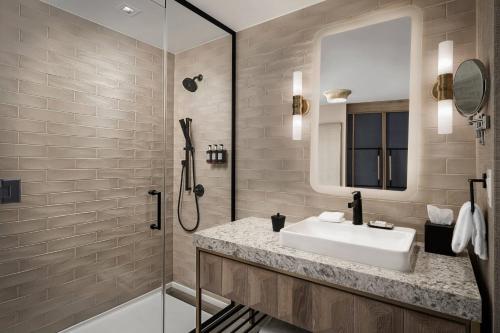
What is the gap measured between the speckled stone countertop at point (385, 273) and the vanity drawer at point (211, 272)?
0.26ft

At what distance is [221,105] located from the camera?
2.34 m

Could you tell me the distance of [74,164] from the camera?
1472 millimetres

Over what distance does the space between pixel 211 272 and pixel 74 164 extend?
3.33ft

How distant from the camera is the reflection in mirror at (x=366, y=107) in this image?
5.56ft

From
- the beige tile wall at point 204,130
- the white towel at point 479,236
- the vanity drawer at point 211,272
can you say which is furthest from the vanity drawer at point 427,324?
the beige tile wall at point 204,130

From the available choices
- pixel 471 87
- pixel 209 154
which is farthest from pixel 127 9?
pixel 471 87

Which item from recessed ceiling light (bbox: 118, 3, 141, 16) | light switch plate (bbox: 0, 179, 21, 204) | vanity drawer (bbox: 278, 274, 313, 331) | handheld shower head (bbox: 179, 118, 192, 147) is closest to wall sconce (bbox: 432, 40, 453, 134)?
vanity drawer (bbox: 278, 274, 313, 331)

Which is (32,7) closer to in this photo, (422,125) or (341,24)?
(341,24)

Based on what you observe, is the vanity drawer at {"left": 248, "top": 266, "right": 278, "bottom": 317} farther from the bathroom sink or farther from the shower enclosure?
the shower enclosure

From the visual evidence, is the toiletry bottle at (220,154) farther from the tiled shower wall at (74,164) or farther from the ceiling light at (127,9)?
the ceiling light at (127,9)

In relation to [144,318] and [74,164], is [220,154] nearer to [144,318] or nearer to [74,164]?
[74,164]

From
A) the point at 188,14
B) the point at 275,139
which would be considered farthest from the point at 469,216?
the point at 188,14

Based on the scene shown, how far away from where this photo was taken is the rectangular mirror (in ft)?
5.47

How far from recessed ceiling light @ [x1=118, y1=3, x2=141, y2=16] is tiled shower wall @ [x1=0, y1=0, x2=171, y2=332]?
0.51 ft
